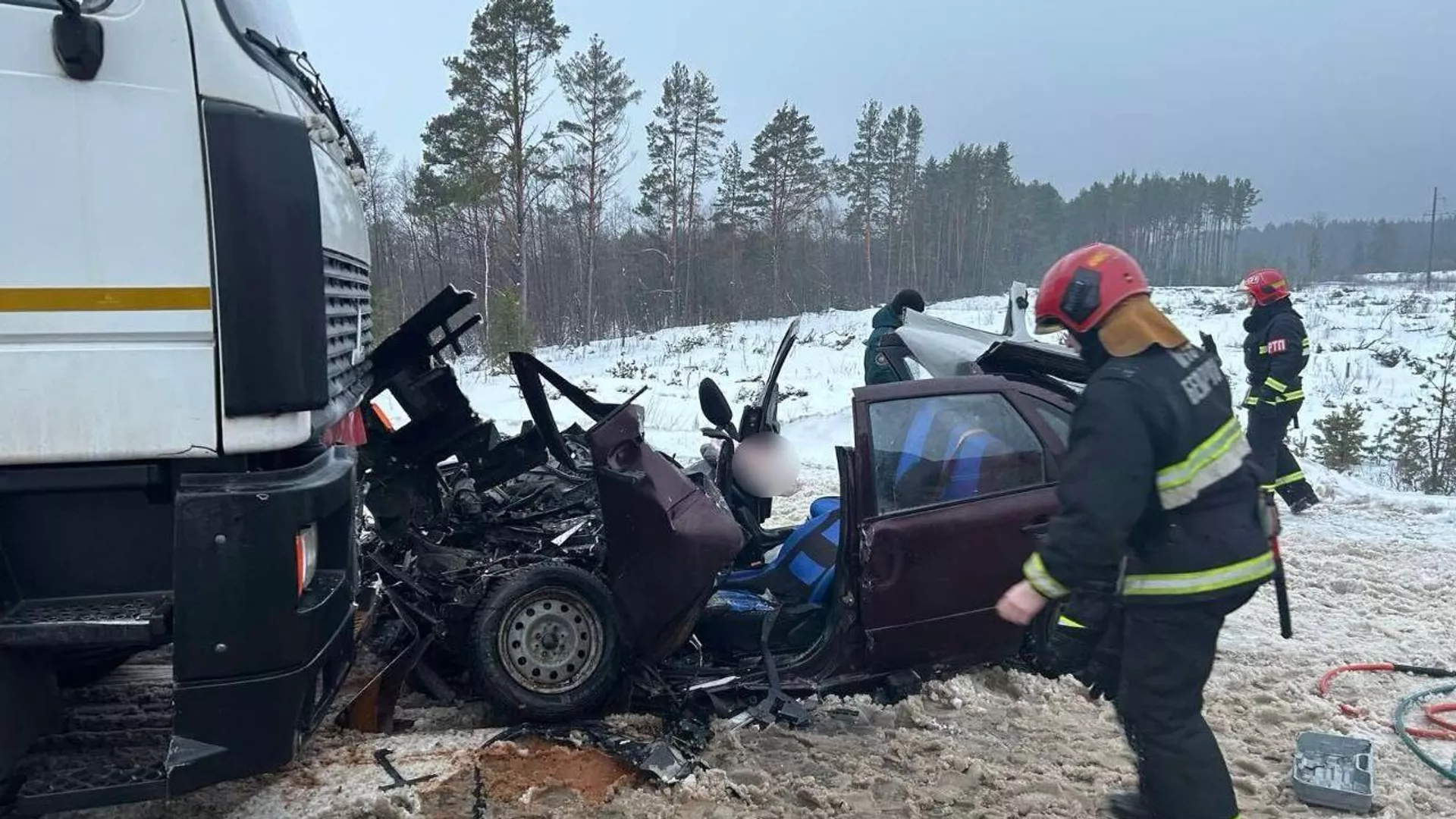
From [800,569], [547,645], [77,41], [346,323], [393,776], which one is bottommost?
[393,776]

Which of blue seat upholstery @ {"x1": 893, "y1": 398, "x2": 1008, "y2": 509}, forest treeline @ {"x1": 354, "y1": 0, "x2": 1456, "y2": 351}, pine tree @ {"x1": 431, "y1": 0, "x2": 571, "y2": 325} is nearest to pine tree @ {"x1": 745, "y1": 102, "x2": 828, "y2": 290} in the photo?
forest treeline @ {"x1": 354, "y1": 0, "x2": 1456, "y2": 351}

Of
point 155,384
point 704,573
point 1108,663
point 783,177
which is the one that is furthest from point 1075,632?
point 783,177

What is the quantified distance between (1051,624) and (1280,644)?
6.73 ft

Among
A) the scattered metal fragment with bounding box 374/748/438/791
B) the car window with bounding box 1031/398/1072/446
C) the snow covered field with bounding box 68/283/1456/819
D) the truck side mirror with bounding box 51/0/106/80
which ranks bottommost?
the snow covered field with bounding box 68/283/1456/819

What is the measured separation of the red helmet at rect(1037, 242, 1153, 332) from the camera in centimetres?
274

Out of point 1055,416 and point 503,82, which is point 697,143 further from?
point 1055,416

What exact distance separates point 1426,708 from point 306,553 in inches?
193

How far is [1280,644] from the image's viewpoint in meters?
4.92

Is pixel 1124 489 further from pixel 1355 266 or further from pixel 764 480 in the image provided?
pixel 1355 266

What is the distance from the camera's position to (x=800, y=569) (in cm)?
433

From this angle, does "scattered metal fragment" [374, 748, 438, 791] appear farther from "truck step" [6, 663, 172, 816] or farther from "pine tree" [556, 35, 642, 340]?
"pine tree" [556, 35, 642, 340]

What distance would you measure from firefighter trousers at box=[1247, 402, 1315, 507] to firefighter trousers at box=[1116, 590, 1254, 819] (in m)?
5.58

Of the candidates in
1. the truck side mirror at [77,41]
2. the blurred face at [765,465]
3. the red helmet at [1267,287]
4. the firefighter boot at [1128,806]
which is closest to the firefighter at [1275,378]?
the red helmet at [1267,287]

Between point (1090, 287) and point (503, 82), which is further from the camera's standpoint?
point (503, 82)
